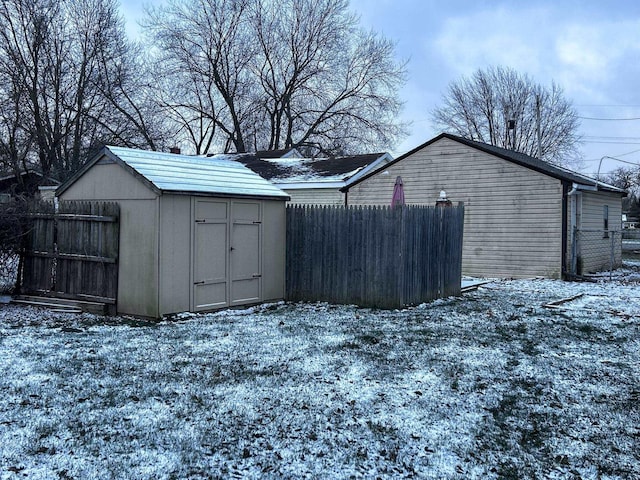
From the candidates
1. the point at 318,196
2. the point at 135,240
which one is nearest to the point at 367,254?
the point at 135,240

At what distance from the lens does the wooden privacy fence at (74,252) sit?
29.5ft

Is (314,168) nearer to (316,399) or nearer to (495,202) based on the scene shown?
(495,202)

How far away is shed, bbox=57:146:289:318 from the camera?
8516 millimetres

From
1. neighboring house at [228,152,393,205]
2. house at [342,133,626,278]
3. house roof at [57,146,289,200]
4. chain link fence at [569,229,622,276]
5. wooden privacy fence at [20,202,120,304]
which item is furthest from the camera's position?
neighboring house at [228,152,393,205]

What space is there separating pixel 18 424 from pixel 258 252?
6.21m

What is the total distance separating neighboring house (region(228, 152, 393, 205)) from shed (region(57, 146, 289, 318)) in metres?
9.17

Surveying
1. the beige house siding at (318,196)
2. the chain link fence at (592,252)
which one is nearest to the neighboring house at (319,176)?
the beige house siding at (318,196)

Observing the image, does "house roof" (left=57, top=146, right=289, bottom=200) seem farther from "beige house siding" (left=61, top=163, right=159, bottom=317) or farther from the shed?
"beige house siding" (left=61, top=163, right=159, bottom=317)

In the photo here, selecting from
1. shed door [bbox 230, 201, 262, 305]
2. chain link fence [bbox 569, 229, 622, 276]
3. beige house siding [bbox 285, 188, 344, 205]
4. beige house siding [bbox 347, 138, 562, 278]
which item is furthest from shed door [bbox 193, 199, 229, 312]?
beige house siding [bbox 285, 188, 344, 205]

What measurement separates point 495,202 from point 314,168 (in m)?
8.09

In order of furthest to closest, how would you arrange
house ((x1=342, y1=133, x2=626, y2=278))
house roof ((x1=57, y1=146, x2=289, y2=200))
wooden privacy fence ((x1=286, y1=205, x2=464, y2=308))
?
house ((x1=342, y1=133, x2=626, y2=278))
wooden privacy fence ((x1=286, y1=205, x2=464, y2=308))
house roof ((x1=57, y1=146, x2=289, y2=200))

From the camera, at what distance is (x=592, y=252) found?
1722 cm

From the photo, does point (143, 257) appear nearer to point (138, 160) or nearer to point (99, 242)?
point (99, 242)

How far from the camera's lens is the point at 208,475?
349 cm
